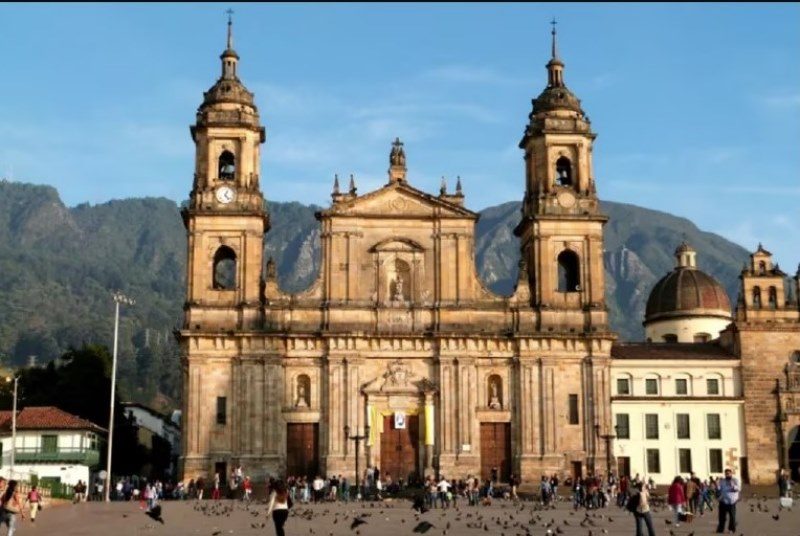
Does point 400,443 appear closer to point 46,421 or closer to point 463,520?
point 46,421

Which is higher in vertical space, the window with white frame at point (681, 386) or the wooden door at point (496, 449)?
the window with white frame at point (681, 386)

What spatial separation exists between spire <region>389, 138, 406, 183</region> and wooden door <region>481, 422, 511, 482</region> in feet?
46.3

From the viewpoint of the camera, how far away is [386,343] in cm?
6512

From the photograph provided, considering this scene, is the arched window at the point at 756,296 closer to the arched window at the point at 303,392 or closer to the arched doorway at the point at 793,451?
the arched doorway at the point at 793,451

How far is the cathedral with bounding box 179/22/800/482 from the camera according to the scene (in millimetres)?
63844

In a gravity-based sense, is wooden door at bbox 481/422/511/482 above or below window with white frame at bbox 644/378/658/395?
below

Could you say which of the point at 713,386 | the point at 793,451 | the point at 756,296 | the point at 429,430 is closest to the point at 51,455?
the point at 429,430

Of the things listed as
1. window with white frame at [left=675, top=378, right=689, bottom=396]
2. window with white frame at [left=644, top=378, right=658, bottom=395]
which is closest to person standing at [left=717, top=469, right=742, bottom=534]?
window with white frame at [left=644, top=378, right=658, bottom=395]

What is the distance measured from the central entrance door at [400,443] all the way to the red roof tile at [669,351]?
13.1 meters

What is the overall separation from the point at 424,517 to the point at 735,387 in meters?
33.2

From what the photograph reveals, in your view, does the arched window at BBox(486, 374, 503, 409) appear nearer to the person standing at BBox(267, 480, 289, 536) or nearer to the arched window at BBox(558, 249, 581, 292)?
the arched window at BBox(558, 249, 581, 292)

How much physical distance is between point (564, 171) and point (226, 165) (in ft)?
61.1

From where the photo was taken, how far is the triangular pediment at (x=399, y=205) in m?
65.9

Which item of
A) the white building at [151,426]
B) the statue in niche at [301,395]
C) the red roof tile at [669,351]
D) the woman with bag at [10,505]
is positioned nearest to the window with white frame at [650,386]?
the red roof tile at [669,351]
